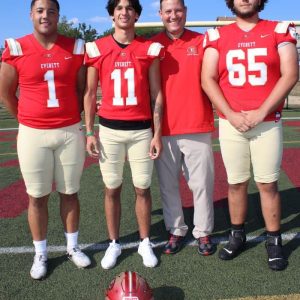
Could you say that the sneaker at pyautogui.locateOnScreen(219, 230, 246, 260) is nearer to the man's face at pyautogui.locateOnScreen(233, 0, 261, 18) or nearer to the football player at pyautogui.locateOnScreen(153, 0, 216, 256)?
the football player at pyautogui.locateOnScreen(153, 0, 216, 256)

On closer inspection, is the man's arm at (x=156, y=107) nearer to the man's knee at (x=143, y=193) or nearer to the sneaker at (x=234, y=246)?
the man's knee at (x=143, y=193)

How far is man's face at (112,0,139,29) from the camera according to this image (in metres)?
2.90

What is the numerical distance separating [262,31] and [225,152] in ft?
3.04

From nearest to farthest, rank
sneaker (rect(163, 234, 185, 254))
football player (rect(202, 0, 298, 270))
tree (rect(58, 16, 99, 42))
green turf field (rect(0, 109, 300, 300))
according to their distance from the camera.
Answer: green turf field (rect(0, 109, 300, 300)) < football player (rect(202, 0, 298, 270)) < sneaker (rect(163, 234, 185, 254)) < tree (rect(58, 16, 99, 42))

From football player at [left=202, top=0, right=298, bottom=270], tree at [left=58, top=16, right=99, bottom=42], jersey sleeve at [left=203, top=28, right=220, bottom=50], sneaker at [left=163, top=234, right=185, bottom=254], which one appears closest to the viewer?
football player at [left=202, top=0, right=298, bottom=270]

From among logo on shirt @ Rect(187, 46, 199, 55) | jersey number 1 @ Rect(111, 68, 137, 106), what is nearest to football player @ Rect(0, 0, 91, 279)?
jersey number 1 @ Rect(111, 68, 137, 106)

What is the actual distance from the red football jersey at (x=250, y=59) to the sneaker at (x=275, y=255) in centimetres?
96

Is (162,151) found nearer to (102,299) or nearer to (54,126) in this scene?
(54,126)

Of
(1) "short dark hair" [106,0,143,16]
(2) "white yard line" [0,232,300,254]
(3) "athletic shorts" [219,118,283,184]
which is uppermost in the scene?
(1) "short dark hair" [106,0,143,16]

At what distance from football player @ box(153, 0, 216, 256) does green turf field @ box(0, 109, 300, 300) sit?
25cm

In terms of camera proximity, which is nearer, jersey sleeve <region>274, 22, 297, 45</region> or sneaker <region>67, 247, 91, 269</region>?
jersey sleeve <region>274, 22, 297, 45</region>

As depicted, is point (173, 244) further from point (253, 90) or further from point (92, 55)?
point (92, 55)

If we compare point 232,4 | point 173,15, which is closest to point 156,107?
point 173,15

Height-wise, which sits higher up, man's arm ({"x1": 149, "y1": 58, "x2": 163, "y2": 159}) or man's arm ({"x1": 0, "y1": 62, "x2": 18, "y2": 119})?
man's arm ({"x1": 0, "y1": 62, "x2": 18, "y2": 119})
